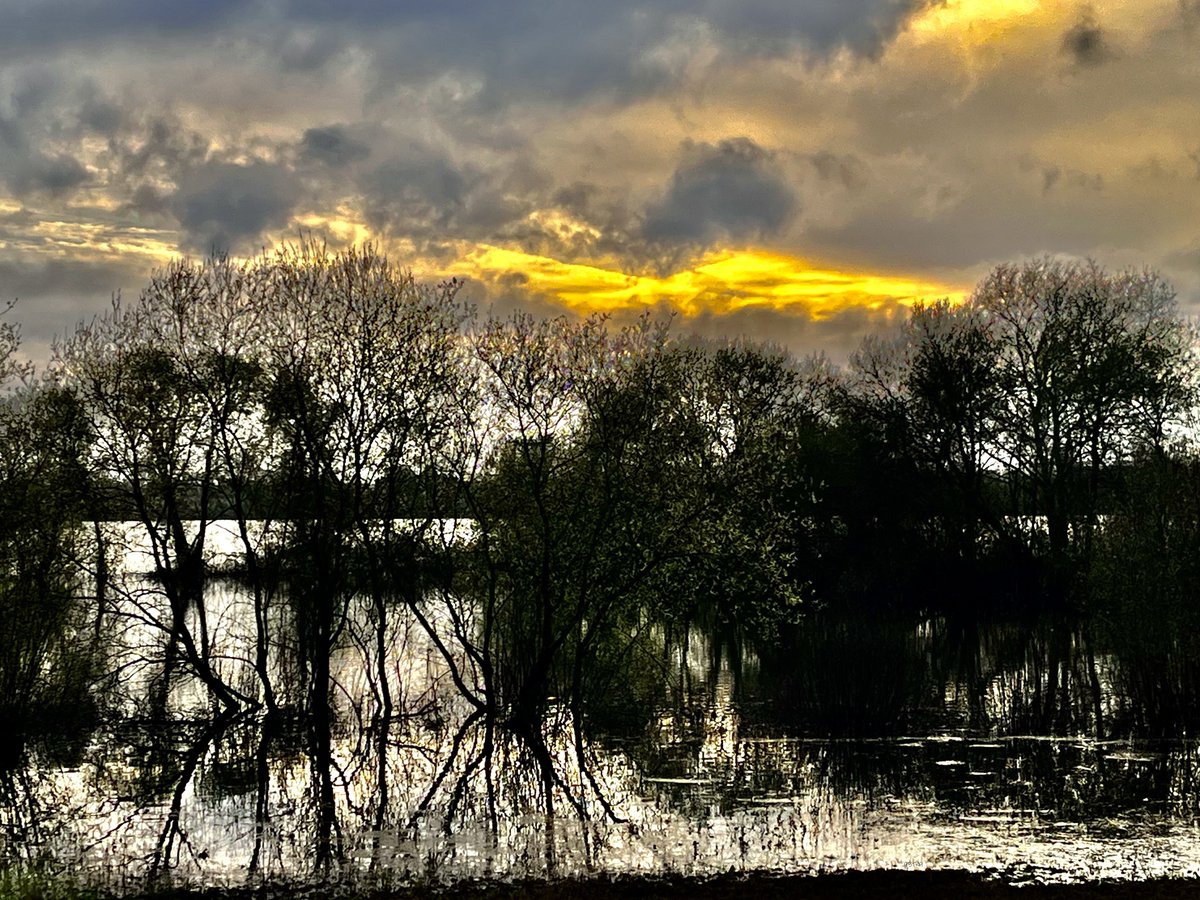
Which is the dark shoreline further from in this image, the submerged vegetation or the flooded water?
the submerged vegetation

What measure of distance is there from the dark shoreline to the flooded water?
0.53 meters

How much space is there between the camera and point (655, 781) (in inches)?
858

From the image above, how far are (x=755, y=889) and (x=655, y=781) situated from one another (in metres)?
6.94

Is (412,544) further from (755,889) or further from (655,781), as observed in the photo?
(755,889)

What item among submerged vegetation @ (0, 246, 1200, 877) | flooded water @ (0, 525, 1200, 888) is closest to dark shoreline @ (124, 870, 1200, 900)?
flooded water @ (0, 525, 1200, 888)

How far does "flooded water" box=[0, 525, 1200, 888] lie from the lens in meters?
16.8

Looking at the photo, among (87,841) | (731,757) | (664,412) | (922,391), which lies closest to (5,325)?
(87,841)

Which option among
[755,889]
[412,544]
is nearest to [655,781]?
[755,889]

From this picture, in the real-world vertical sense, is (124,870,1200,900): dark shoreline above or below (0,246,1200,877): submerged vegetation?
below

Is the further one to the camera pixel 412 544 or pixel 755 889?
pixel 412 544

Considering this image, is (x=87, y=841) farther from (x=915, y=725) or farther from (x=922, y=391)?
(x=922, y=391)

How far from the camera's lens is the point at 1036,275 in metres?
56.7

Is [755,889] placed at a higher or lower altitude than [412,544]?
lower

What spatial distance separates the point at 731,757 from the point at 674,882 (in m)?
8.55
